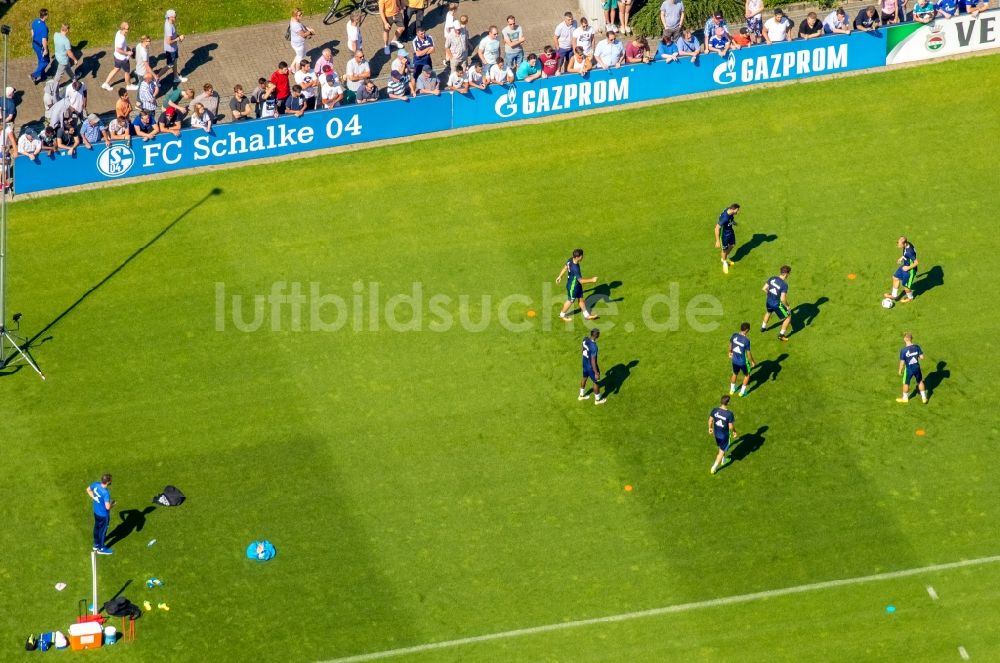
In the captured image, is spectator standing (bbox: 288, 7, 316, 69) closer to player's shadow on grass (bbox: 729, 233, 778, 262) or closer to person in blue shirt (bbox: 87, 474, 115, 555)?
player's shadow on grass (bbox: 729, 233, 778, 262)

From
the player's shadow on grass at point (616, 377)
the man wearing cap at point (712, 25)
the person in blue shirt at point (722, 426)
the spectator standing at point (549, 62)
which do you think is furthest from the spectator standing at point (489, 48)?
the person in blue shirt at point (722, 426)

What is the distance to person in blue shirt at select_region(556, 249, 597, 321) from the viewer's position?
1526 inches

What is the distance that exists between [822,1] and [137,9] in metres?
19.9

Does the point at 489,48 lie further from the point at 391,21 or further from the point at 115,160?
the point at 115,160

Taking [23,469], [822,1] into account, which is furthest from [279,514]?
[822,1]

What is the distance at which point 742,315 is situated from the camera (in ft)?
130

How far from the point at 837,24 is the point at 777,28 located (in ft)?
5.31

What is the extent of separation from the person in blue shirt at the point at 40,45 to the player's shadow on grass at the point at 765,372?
2163 cm

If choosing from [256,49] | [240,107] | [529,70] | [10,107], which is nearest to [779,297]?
[529,70]

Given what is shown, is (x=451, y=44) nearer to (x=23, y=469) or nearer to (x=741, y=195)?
(x=741, y=195)

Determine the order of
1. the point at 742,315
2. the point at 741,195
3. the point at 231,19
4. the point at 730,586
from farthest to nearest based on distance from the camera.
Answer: the point at 231,19 < the point at 741,195 < the point at 742,315 < the point at 730,586

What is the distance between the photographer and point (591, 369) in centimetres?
3678

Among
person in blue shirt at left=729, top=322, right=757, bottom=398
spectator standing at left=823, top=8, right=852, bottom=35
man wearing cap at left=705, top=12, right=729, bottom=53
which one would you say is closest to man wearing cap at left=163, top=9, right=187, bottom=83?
man wearing cap at left=705, top=12, right=729, bottom=53

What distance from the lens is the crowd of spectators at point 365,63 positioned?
42.6 meters
